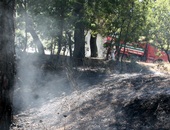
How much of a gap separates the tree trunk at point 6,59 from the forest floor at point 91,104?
1.08 meters

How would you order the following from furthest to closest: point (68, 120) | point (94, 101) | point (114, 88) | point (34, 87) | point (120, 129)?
point (34, 87)
point (114, 88)
point (94, 101)
point (68, 120)
point (120, 129)

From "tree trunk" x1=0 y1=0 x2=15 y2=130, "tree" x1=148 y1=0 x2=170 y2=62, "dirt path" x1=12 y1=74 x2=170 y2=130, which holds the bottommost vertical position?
"dirt path" x1=12 y1=74 x2=170 y2=130

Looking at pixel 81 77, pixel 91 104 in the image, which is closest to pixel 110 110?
pixel 91 104

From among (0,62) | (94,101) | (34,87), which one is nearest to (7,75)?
(0,62)

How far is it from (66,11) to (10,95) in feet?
22.3

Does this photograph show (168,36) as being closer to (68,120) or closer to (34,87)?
(34,87)

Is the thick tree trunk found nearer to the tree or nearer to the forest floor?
the forest floor

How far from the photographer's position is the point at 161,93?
5.18m

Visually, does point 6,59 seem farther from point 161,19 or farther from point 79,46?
point 161,19

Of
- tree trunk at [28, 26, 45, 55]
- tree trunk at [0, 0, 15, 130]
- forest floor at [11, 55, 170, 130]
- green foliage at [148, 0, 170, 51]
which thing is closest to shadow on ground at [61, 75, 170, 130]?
forest floor at [11, 55, 170, 130]

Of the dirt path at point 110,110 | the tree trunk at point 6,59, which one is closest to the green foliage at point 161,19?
the dirt path at point 110,110

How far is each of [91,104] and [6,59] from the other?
2.24 m

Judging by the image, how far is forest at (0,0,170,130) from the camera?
4.75 m

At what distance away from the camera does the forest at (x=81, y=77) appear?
4750 millimetres
